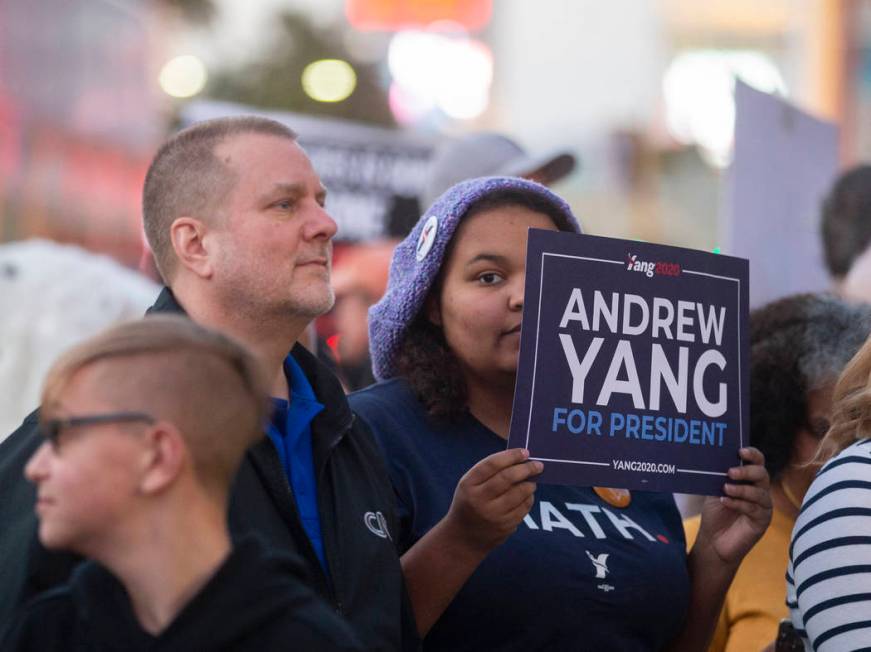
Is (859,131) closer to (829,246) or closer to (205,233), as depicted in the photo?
(829,246)

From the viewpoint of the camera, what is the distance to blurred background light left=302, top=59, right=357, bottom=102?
21828 millimetres

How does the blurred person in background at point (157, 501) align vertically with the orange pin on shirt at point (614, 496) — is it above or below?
below

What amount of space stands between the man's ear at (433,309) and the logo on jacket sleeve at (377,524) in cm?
63

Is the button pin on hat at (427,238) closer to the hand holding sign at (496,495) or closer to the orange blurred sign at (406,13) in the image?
the hand holding sign at (496,495)

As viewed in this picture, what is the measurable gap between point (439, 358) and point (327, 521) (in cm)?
65

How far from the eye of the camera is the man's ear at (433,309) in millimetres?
3273

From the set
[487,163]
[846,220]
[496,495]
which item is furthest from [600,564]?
[846,220]

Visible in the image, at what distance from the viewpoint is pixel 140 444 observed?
Result: 204 cm

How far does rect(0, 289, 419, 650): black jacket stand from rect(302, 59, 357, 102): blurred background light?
19.3 meters

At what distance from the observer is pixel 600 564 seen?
2.95 metres

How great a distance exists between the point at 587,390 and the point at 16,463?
3.48 ft

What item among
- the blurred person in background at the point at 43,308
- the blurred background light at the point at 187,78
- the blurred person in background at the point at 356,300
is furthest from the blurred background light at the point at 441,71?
the blurred person in background at the point at 43,308

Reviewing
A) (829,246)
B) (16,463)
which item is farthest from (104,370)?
(829,246)

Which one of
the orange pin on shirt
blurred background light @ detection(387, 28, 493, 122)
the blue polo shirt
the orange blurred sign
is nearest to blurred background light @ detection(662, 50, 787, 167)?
the orange blurred sign
